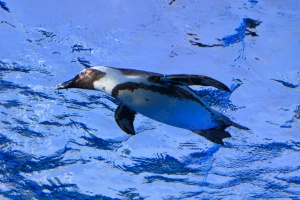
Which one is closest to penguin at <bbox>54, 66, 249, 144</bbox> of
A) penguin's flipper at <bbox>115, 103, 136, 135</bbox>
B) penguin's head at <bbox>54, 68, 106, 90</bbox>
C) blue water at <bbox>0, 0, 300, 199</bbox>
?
penguin's head at <bbox>54, 68, 106, 90</bbox>

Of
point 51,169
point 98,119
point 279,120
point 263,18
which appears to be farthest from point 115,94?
point 51,169

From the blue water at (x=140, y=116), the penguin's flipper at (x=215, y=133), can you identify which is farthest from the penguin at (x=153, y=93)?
the blue water at (x=140, y=116)

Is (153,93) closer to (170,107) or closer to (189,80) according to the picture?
(170,107)

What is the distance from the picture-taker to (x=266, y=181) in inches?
488

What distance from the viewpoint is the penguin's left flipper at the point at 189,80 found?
13.8ft

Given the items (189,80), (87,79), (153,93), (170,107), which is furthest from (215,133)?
(87,79)

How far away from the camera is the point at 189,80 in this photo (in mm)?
4480

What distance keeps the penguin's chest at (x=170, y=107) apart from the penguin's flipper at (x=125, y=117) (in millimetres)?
545

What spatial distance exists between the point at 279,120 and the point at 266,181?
3.80 m

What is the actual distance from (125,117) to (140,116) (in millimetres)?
3971

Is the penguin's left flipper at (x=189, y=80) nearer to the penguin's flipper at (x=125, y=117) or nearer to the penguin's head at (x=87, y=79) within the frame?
the penguin's head at (x=87, y=79)

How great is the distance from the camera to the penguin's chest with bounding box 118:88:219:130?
504 cm

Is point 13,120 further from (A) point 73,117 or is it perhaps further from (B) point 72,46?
(B) point 72,46

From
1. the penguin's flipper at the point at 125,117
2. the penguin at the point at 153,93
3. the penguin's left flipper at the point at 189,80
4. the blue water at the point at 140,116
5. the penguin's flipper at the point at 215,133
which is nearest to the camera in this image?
the penguin's left flipper at the point at 189,80
